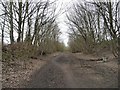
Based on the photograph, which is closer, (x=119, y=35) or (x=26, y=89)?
(x=26, y=89)

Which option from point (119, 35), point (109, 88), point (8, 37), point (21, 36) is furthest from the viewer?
point (8, 37)

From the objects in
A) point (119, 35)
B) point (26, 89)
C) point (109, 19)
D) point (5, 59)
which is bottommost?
point (26, 89)

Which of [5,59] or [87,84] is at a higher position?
[5,59]

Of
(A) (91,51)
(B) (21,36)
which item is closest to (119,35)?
(B) (21,36)

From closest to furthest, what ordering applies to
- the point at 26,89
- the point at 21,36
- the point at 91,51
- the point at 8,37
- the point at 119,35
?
the point at 26,89 < the point at 119,35 < the point at 21,36 < the point at 8,37 < the point at 91,51

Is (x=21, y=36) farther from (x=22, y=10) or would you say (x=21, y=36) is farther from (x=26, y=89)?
(x=26, y=89)

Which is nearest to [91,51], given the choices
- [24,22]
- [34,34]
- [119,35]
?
[34,34]

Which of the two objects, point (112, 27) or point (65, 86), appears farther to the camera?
point (112, 27)

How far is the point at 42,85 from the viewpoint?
323 inches

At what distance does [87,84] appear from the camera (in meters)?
7.60

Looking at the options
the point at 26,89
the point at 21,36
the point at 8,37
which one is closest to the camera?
the point at 26,89

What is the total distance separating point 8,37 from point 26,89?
15699mm

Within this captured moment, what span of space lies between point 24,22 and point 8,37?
8.93 feet

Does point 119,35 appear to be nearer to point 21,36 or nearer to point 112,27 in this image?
point 112,27
